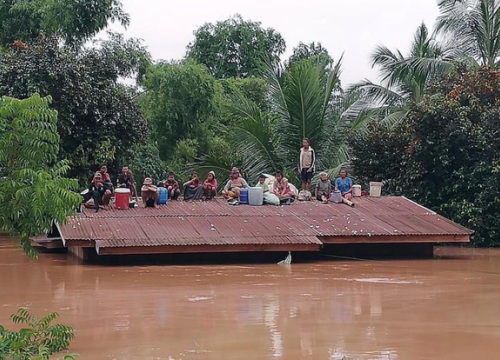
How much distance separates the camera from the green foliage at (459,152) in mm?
17625

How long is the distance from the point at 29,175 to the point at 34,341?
5.16 feet

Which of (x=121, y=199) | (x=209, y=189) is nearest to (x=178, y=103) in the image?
(x=209, y=189)

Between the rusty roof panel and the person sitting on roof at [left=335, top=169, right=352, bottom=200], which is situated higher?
the person sitting on roof at [left=335, top=169, right=352, bottom=200]

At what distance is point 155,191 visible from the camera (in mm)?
15727

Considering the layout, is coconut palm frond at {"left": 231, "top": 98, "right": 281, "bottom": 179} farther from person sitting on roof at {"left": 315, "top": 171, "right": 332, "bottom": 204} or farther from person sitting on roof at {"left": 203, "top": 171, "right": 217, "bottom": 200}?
person sitting on roof at {"left": 203, "top": 171, "right": 217, "bottom": 200}

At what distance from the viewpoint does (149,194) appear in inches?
620

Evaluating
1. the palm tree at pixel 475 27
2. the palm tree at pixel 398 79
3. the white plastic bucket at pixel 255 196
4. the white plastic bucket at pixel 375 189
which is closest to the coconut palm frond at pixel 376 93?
the palm tree at pixel 398 79

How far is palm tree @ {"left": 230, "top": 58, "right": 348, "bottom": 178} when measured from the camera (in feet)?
68.4

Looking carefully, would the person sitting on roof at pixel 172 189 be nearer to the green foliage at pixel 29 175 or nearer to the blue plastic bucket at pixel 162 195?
the blue plastic bucket at pixel 162 195

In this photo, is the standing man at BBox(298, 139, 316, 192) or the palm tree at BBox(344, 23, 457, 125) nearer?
the standing man at BBox(298, 139, 316, 192)

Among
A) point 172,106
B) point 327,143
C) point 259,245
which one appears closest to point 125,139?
point 172,106

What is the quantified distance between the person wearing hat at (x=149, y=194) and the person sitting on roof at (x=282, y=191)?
2.68 m

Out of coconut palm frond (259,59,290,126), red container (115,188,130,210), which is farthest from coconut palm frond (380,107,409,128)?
red container (115,188,130,210)

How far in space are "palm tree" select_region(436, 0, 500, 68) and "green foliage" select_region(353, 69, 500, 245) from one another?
9.59 feet
